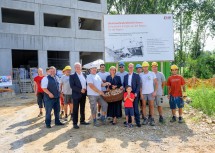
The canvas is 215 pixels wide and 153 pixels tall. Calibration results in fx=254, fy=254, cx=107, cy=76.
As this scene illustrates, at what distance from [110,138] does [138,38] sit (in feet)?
15.5

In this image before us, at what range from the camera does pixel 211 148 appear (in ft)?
17.9

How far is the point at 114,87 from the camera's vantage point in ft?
23.3

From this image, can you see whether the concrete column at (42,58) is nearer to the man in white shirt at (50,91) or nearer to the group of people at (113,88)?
the group of people at (113,88)

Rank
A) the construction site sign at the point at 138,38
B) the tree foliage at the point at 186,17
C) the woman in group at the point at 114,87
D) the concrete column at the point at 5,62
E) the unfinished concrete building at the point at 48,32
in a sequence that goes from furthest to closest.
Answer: the tree foliage at the point at 186,17 → the unfinished concrete building at the point at 48,32 → the concrete column at the point at 5,62 → the construction site sign at the point at 138,38 → the woman in group at the point at 114,87

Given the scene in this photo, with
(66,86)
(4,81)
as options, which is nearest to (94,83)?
(66,86)

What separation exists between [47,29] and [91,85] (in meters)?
15.8

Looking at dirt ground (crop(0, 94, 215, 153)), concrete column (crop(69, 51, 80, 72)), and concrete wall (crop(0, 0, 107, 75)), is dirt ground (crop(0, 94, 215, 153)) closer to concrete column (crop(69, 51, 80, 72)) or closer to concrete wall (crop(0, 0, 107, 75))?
concrete wall (crop(0, 0, 107, 75))

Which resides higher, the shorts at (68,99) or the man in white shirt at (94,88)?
the man in white shirt at (94,88)

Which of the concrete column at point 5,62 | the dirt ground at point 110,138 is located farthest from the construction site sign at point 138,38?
the concrete column at point 5,62

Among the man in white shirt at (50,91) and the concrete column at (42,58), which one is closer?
the man in white shirt at (50,91)

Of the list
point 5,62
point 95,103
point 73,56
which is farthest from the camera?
point 73,56

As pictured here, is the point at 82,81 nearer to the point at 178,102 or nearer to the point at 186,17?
the point at 178,102

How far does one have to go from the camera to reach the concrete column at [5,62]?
1943cm

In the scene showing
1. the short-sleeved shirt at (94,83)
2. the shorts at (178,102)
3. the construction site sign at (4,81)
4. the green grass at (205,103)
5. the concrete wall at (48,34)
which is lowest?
the green grass at (205,103)
